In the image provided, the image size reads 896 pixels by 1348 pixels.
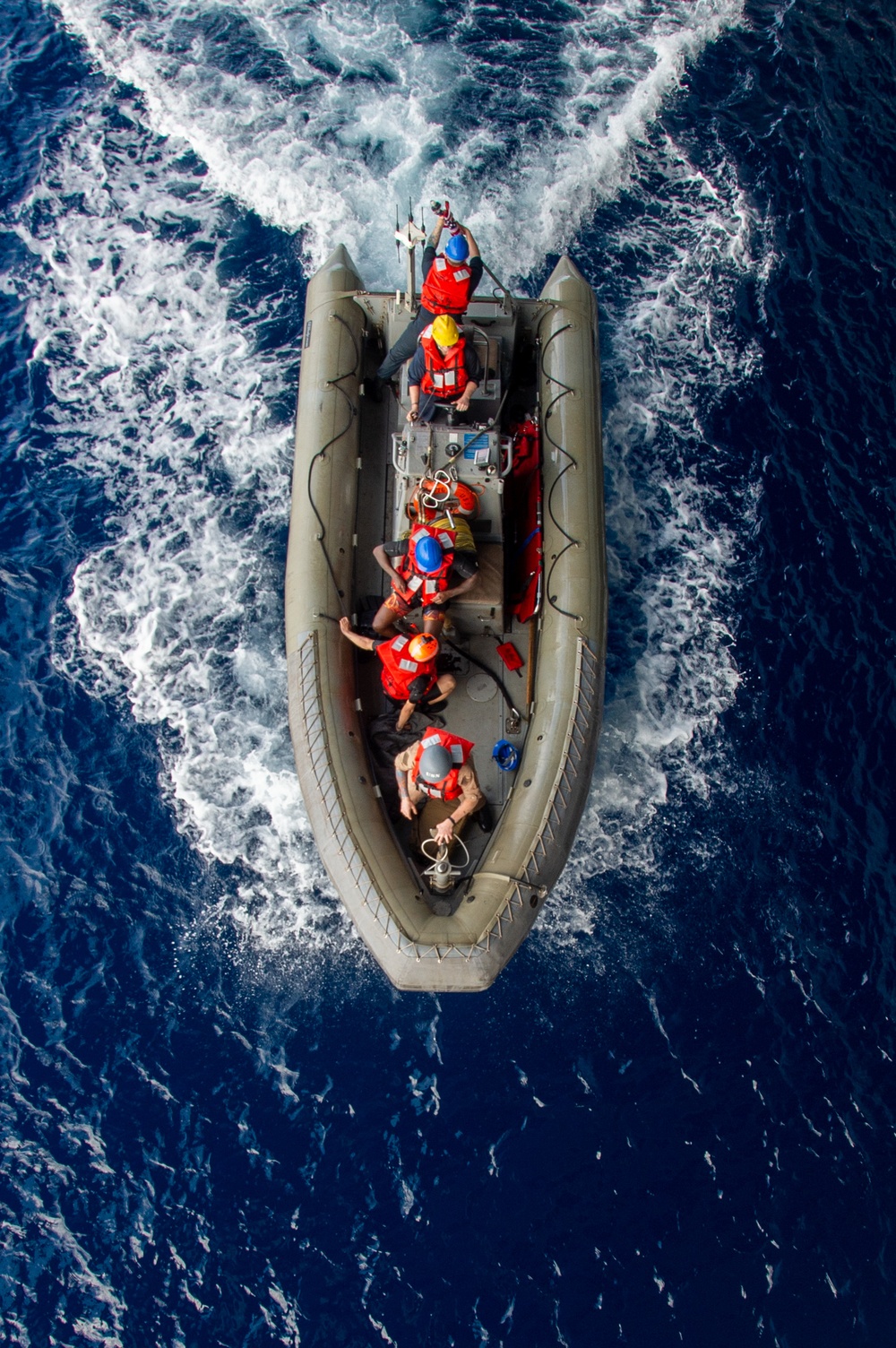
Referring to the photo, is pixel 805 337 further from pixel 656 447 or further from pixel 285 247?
pixel 285 247

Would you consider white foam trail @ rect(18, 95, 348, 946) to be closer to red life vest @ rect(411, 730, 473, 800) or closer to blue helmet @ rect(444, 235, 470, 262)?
red life vest @ rect(411, 730, 473, 800)

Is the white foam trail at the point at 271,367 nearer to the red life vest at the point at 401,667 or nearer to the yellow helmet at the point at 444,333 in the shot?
the red life vest at the point at 401,667

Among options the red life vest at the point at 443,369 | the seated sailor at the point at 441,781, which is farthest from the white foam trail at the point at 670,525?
the red life vest at the point at 443,369

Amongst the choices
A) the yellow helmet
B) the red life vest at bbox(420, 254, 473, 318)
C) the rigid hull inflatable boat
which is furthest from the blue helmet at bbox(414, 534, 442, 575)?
the red life vest at bbox(420, 254, 473, 318)

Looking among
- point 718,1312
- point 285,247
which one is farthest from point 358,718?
point 285,247

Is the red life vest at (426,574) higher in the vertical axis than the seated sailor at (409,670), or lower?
higher
